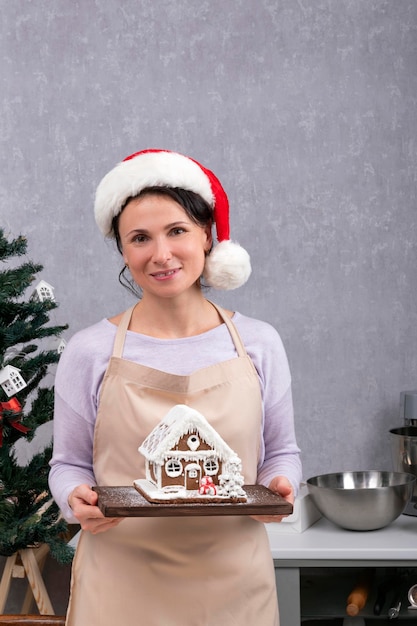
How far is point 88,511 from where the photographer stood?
1328 millimetres

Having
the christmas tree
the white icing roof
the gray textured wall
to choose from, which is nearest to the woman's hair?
the white icing roof

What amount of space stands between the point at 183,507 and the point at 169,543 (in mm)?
190

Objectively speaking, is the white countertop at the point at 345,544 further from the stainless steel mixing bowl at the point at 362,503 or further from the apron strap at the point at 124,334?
the apron strap at the point at 124,334

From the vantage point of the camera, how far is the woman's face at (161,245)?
56.6 inches

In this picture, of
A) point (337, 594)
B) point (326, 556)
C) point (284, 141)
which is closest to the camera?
point (326, 556)

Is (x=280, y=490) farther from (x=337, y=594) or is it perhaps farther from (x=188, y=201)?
(x=337, y=594)

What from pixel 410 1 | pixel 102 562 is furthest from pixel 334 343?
pixel 102 562

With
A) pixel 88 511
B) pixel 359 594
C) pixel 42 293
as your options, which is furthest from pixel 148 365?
pixel 359 594

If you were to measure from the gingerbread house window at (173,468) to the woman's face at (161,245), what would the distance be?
0.96 feet

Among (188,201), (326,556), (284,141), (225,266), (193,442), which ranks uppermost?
(284,141)

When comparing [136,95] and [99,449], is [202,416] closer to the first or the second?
[99,449]

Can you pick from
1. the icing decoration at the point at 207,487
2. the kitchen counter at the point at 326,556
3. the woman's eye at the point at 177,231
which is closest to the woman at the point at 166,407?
the woman's eye at the point at 177,231

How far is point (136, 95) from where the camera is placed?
2.54m

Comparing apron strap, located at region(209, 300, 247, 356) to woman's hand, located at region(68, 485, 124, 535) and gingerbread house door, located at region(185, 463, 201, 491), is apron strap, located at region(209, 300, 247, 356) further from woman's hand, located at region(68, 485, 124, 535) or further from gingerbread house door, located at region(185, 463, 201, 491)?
woman's hand, located at region(68, 485, 124, 535)
